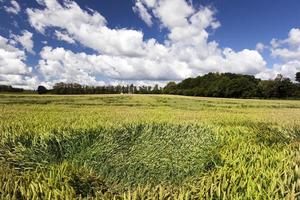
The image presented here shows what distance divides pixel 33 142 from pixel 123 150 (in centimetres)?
181

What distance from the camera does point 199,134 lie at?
766 cm

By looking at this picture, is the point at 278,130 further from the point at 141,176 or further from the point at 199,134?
the point at 141,176

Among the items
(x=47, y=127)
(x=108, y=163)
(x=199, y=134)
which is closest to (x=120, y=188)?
(x=108, y=163)

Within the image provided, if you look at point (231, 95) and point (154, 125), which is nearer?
point (154, 125)

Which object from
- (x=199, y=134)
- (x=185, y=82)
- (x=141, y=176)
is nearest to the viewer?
(x=141, y=176)

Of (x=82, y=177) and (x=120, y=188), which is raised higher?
(x=82, y=177)

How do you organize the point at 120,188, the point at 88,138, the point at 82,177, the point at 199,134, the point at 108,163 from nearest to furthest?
1. the point at 82,177
2. the point at 120,188
3. the point at 108,163
4. the point at 88,138
5. the point at 199,134

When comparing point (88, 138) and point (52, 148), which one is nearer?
point (52, 148)

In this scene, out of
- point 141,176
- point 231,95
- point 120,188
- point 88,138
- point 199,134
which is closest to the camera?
point 120,188

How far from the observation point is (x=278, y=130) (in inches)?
332

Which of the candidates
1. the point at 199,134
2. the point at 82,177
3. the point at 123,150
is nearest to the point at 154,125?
the point at 199,134

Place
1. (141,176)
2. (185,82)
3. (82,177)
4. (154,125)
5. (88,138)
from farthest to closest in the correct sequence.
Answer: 1. (185,82)
2. (154,125)
3. (88,138)
4. (141,176)
5. (82,177)

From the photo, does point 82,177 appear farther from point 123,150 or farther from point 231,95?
point 231,95

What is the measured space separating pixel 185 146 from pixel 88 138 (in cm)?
209
